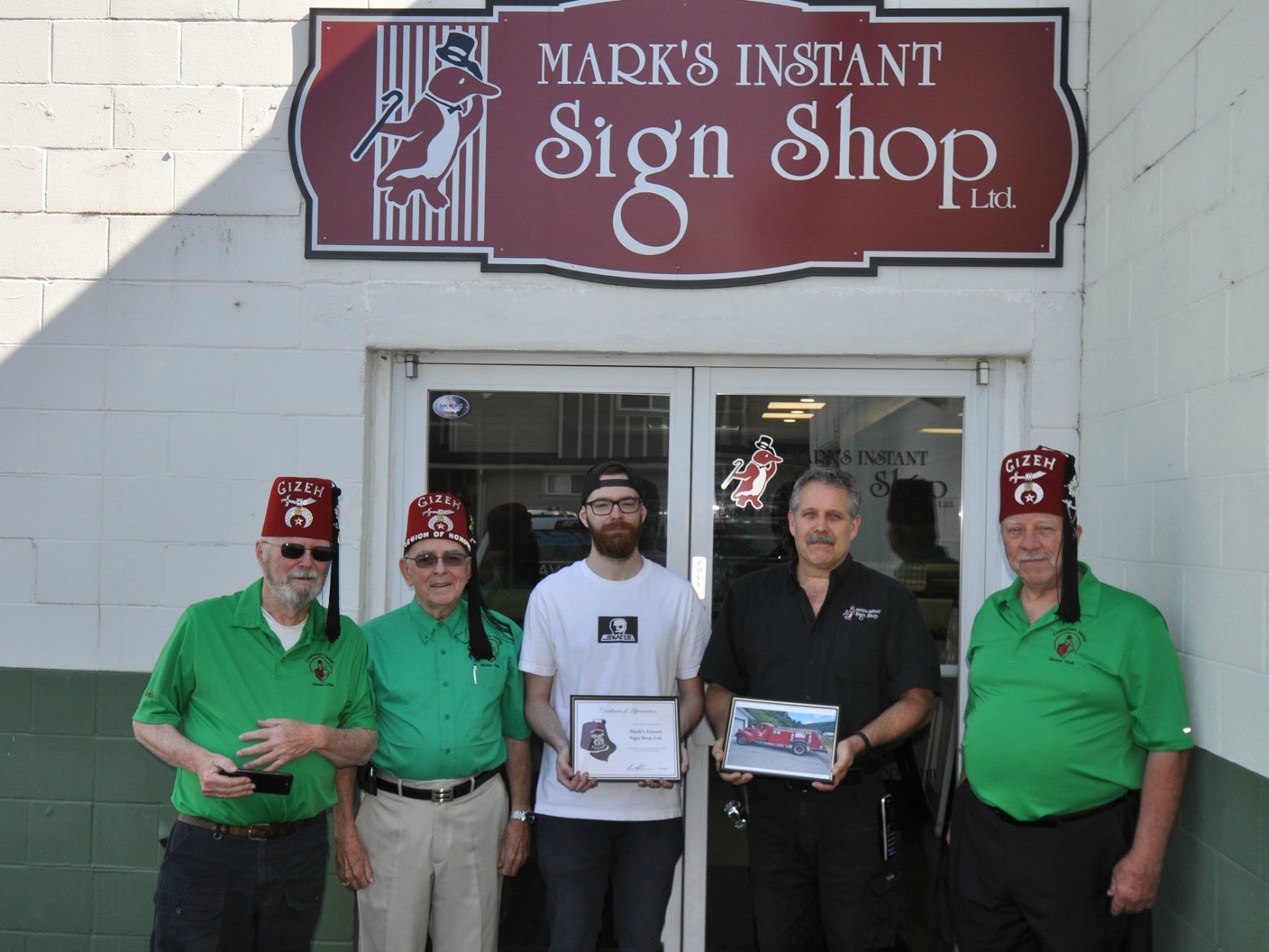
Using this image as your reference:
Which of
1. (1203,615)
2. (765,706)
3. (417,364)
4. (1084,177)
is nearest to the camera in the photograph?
(1203,615)

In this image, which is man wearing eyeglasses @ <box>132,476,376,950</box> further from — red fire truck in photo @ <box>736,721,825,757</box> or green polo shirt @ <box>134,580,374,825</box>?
red fire truck in photo @ <box>736,721,825,757</box>

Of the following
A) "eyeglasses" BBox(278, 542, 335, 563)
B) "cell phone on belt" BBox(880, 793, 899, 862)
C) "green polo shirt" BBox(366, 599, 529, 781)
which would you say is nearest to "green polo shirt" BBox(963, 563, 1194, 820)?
"cell phone on belt" BBox(880, 793, 899, 862)

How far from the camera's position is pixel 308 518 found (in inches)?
130

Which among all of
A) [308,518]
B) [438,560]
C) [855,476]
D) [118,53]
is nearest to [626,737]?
[438,560]

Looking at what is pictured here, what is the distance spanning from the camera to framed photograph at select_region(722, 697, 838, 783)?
10.7 ft

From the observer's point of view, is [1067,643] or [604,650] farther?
[604,650]

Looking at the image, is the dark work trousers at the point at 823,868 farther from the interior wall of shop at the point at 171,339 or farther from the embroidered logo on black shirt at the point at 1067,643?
the interior wall of shop at the point at 171,339

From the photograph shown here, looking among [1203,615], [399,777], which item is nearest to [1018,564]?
[1203,615]

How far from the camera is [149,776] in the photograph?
13.6ft

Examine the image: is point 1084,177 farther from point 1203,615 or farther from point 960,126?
point 1203,615

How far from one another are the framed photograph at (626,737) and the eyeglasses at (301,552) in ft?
2.88

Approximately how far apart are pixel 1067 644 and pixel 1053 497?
0.42 m

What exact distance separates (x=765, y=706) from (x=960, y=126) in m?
2.27

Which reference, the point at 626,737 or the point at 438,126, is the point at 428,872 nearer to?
the point at 626,737
